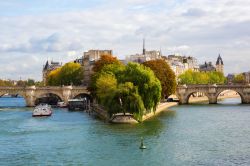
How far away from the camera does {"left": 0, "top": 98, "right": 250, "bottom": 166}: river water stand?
108 feet

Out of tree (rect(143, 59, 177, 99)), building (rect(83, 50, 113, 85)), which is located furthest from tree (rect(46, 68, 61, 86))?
tree (rect(143, 59, 177, 99))

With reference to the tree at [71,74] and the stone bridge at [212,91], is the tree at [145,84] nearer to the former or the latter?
the stone bridge at [212,91]

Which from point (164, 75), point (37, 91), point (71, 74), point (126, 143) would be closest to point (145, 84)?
point (126, 143)

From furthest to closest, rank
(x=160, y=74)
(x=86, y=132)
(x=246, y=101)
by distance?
1. (x=246, y=101)
2. (x=160, y=74)
3. (x=86, y=132)

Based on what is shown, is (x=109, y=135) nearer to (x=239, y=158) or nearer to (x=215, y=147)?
(x=215, y=147)

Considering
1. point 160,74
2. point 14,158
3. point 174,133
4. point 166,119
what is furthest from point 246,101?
point 14,158

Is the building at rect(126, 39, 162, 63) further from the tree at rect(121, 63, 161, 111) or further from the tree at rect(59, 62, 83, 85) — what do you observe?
the tree at rect(121, 63, 161, 111)

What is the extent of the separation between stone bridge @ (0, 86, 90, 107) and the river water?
33.0 m

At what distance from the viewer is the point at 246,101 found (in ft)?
306

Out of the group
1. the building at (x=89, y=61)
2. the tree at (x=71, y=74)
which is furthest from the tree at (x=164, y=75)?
the tree at (x=71, y=74)

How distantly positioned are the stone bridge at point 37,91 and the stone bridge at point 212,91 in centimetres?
1725

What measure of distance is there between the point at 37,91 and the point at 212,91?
30.1 metres

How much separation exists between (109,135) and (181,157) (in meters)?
11.0

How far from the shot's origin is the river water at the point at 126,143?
3303 cm
